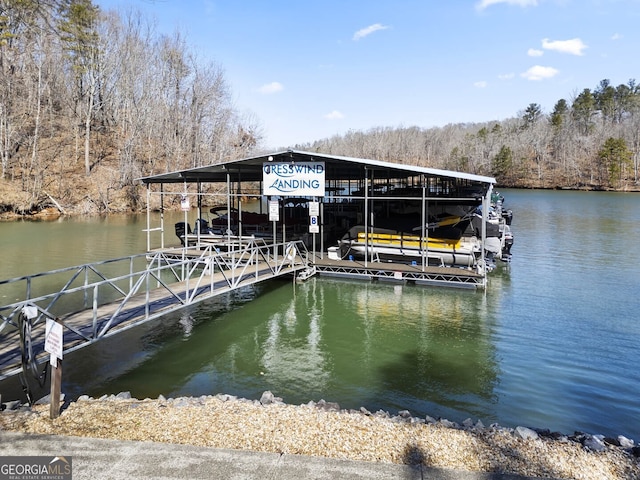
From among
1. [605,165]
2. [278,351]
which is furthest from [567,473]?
[605,165]

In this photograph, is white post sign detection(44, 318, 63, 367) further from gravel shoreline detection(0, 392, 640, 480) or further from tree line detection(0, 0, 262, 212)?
tree line detection(0, 0, 262, 212)

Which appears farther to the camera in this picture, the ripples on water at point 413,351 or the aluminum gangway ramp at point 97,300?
the ripples on water at point 413,351

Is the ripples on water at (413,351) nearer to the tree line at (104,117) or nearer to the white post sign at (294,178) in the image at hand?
the white post sign at (294,178)

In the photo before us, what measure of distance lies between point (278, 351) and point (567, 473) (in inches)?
255

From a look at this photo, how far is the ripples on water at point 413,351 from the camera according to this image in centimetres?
796

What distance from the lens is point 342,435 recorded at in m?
5.50

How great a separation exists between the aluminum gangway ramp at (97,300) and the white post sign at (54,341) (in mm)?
255

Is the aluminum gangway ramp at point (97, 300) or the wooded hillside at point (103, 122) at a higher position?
the wooded hillside at point (103, 122)

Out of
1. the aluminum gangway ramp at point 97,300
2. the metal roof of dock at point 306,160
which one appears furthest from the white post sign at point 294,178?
the aluminum gangway ramp at point 97,300

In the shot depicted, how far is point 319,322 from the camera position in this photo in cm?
1247

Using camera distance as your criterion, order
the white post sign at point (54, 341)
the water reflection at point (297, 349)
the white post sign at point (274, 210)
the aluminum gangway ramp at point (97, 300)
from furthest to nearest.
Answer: the white post sign at point (274, 210) < the water reflection at point (297, 349) < the aluminum gangway ramp at point (97, 300) < the white post sign at point (54, 341)
